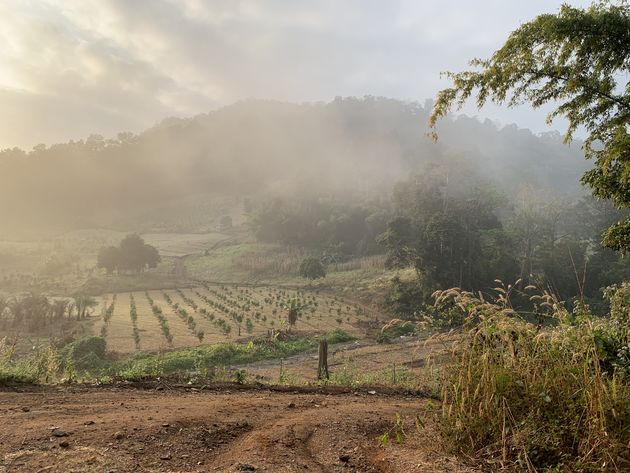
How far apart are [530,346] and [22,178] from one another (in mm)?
138533

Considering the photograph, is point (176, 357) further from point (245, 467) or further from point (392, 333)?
point (245, 467)

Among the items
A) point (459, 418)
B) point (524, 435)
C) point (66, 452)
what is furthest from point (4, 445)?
point (524, 435)

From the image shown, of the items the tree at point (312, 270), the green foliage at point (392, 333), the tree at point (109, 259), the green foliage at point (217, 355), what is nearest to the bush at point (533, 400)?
the green foliage at point (217, 355)

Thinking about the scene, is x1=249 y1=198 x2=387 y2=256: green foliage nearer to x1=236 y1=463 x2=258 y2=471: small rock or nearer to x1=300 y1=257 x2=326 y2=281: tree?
x1=300 y1=257 x2=326 y2=281: tree

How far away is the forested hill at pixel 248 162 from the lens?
106562mm

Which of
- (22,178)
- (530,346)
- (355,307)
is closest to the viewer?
(530,346)

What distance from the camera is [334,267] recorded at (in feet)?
201

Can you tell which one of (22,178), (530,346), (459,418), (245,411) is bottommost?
(245,411)

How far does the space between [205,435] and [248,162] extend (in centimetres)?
15756

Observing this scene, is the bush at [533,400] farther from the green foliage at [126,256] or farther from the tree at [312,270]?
the green foliage at [126,256]

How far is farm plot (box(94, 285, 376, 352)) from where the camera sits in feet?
80.1

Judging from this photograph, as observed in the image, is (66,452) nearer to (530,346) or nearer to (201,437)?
(201,437)

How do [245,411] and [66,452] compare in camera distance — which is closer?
[66,452]

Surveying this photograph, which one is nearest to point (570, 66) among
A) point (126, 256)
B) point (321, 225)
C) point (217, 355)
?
point (217, 355)
